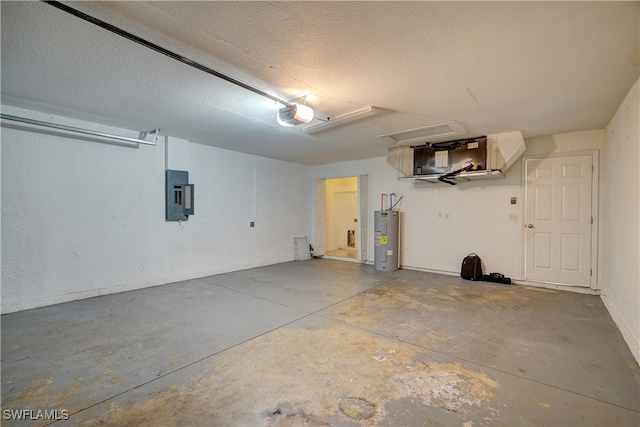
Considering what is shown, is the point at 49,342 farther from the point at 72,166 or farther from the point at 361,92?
the point at 361,92

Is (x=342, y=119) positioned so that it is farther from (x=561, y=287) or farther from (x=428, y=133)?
(x=561, y=287)

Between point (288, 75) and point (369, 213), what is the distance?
168 inches

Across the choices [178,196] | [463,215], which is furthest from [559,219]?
[178,196]

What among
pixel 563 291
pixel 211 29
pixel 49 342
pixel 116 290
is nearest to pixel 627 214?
pixel 563 291

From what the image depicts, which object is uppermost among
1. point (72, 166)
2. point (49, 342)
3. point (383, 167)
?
point (383, 167)

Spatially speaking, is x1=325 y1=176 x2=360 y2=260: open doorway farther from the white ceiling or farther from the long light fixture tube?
the long light fixture tube

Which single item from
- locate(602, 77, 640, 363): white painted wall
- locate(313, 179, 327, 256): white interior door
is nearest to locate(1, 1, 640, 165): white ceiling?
locate(602, 77, 640, 363): white painted wall

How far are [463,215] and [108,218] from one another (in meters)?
5.75

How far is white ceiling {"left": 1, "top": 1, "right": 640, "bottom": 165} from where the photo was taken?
1.68m

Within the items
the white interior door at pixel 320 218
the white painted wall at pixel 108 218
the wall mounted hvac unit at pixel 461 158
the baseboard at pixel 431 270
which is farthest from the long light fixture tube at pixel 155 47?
the white interior door at pixel 320 218

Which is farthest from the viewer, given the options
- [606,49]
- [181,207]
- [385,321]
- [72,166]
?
[181,207]

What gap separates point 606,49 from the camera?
6.57 ft

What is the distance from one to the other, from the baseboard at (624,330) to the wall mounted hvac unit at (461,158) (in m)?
2.09

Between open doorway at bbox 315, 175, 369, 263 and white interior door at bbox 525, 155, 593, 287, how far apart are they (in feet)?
12.5
